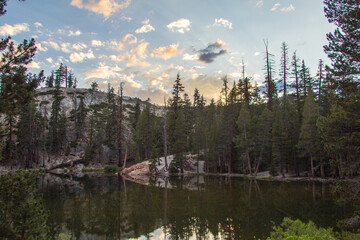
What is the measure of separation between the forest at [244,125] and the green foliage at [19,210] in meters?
3.10

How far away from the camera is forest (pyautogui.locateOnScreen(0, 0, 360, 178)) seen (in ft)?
39.4

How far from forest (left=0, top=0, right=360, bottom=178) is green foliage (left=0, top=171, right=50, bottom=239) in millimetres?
3095

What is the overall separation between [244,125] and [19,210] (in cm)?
3724

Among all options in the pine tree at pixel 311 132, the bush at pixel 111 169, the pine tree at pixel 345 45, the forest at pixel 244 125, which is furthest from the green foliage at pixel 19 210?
the bush at pixel 111 169

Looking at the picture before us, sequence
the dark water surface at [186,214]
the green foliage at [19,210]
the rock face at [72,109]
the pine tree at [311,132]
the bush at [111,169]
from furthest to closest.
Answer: the rock face at [72,109] → the bush at [111,169] → the pine tree at [311,132] → the dark water surface at [186,214] → the green foliage at [19,210]

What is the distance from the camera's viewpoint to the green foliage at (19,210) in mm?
5621

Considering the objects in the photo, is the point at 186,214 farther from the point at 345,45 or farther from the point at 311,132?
the point at 311,132

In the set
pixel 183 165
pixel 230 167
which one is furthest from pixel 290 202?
pixel 183 165

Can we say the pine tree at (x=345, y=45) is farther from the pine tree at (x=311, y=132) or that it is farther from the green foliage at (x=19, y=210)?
the pine tree at (x=311, y=132)

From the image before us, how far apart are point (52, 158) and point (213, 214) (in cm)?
6013

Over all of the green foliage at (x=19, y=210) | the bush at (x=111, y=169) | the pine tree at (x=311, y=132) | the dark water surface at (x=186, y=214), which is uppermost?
the pine tree at (x=311, y=132)

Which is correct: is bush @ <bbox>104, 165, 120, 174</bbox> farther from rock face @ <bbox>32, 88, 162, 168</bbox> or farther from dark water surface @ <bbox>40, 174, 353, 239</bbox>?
dark water surface @ <bbox>40, 174, 353, 239</bbox>

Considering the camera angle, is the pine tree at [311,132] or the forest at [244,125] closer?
the forest at [244,125]

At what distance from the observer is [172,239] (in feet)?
38.1
